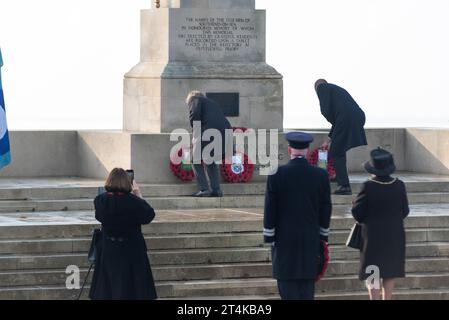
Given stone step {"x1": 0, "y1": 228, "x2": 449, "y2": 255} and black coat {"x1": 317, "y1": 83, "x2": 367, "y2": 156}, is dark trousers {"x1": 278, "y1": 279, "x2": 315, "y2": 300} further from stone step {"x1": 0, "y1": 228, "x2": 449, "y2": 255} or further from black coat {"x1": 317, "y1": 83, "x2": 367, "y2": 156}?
black coat {"x1": 317, "y1": 83, "x2": 367, "y2": 156}

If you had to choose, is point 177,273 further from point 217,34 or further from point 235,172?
point 217,34

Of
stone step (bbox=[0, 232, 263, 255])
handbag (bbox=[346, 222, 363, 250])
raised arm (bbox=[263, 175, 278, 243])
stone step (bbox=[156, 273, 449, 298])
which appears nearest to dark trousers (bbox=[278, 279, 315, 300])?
raised arm (bbox=[263, 175, 278, 243])

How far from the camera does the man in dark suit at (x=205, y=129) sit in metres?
21.1

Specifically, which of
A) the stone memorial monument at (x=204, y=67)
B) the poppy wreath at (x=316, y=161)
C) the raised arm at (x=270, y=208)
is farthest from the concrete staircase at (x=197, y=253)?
the stone memorial monument at (x=204, y=67)

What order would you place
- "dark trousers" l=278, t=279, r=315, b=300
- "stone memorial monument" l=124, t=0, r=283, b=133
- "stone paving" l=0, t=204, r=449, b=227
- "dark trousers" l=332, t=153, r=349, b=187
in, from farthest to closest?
"stone memorial monument" l=124, t=0, r=283, b=133, "dark trousers" l=332, t=153, r=349, b=187, "stone paving" l=0, t=204, r=449, b=227, "dark trousers" l=278, t=279, r=315, b=300

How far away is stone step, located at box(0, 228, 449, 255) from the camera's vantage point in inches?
717

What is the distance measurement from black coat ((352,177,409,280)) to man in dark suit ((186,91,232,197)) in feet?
17.3

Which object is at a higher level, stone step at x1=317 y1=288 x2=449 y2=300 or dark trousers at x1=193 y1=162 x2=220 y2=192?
dark trousers at x1=193 y1=162 x2=220 y2=192

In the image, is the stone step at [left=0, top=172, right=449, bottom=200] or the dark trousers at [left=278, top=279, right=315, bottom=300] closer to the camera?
the dark trousers at [left=278, top=279, right=315, bottom=300]

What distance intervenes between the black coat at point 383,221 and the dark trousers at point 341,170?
525 cm

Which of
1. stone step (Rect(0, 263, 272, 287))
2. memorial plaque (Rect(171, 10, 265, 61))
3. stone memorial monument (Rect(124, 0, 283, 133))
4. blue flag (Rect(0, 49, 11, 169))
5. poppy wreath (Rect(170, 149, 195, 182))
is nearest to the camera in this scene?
stone step (Rect(0, 263, 272, 287))

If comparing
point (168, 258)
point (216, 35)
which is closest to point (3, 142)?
point (168, 258)

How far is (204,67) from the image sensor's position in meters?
23.2

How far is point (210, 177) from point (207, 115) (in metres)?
0.75
